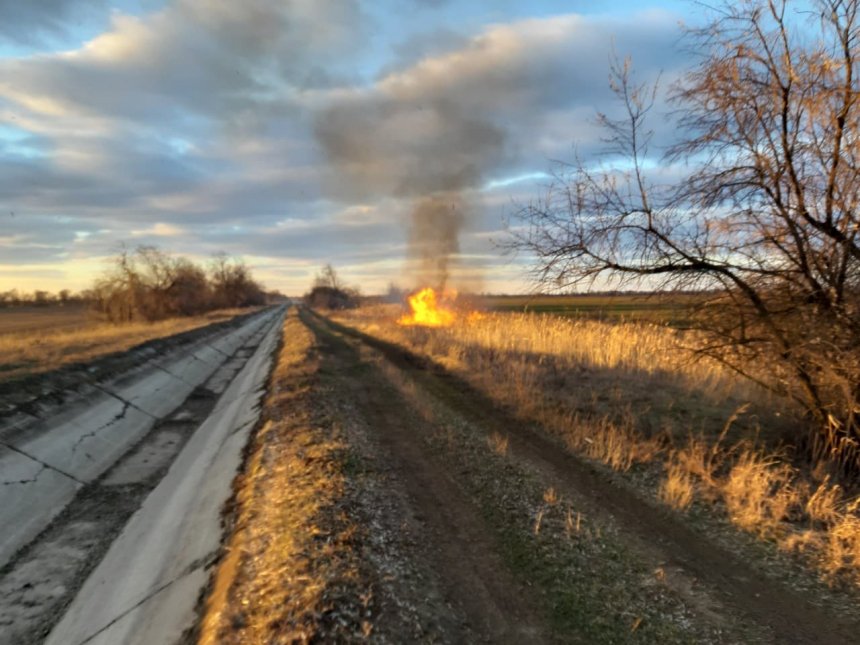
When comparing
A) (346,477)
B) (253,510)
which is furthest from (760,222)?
(253,510)

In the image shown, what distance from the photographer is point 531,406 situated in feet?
42.2

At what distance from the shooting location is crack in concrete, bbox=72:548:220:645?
5.86 meters

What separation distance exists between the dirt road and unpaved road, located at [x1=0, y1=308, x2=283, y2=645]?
1.00 metres

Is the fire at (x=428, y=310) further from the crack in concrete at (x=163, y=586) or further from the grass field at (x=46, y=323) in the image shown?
the grass field at (x=46, y=323)

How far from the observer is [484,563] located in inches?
228

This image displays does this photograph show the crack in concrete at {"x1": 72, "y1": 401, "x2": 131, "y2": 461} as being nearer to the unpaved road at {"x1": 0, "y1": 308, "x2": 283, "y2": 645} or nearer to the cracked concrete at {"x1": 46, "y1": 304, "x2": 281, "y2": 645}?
the unpaved road at {"x1": 0, "y1": 308, "x2": 283, "y2": 645}

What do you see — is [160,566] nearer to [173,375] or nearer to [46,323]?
[173,375]

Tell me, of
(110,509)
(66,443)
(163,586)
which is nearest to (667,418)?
(163,586)

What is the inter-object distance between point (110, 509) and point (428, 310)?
Answer: 31.8 meters

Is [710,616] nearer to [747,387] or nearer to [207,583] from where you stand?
[207,583]

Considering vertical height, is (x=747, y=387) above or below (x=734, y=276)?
below

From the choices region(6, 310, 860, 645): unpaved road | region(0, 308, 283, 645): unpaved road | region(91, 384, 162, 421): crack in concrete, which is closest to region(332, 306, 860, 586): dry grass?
region(6, 310, 860, 645): unpaved road

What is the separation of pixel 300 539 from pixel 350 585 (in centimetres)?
124

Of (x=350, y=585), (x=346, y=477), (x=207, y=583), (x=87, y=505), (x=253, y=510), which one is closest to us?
(x=350, y=585)
